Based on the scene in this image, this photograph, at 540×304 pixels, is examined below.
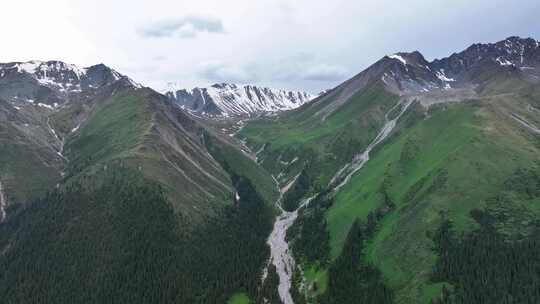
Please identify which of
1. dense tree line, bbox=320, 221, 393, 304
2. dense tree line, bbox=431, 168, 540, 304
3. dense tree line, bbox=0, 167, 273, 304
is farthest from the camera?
dense tree line, bbox=0, 167, 273, 304

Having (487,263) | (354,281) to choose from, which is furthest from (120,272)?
(487,263)

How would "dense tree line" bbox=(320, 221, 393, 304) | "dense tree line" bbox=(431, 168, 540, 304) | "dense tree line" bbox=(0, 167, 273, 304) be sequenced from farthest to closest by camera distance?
"dense tree line" bbox=(0, 167, 273, 304)
"dense tree line" bbox=(320, 221, 393, 304)
"dense tree line" bbox=(431, 168, 540, 304)

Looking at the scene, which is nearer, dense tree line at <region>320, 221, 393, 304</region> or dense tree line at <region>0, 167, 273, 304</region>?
dense tree line at <region>320, 221, 393, 304</region>

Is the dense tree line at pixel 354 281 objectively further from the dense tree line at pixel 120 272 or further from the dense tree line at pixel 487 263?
the dense tree line at pixel 120 272

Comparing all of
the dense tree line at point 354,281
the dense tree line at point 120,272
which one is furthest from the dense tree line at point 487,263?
the dense tree line at point 120,272

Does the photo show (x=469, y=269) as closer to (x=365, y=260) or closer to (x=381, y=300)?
(x=381, y=300)

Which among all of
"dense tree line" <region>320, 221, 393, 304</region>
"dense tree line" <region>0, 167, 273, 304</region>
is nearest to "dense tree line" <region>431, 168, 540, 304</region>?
"dense tree line" <region>320, 221, 393, 304</region>

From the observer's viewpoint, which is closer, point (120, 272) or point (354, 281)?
point (354, 281)

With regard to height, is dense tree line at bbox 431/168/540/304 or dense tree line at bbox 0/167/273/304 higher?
dense tree line at bbox 0/167/273/304

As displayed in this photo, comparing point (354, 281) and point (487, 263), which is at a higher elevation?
point (487, 263)

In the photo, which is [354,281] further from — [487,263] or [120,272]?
[120,272]

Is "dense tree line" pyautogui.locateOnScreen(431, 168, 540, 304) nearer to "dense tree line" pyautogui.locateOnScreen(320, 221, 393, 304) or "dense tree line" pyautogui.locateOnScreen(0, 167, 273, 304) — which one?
"dense tree line" pyautogui.locateOnScreen(320, 221, 393, 304)
